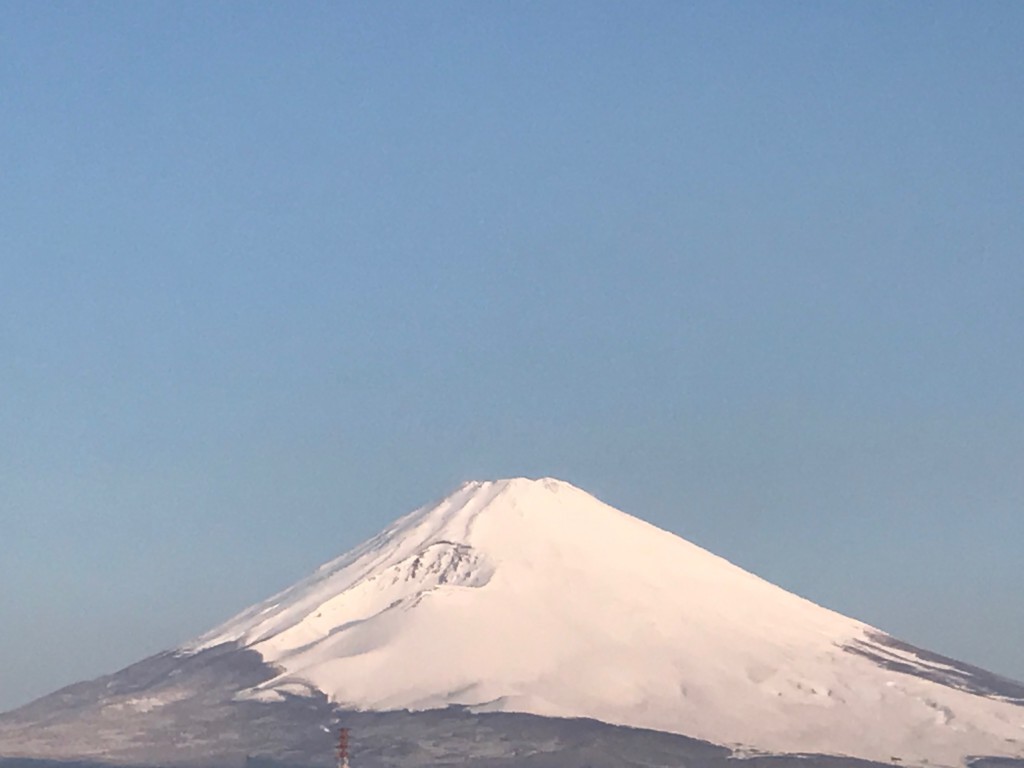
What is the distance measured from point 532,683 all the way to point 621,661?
9.55 metres

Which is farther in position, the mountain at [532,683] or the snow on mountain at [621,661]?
the snow on mountain at [621,661]

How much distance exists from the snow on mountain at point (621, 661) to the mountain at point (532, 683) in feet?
0.76

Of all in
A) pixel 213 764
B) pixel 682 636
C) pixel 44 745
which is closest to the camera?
pixel 213 764

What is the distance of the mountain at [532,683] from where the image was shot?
16512 centimetres

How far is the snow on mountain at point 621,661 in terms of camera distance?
168625 mm

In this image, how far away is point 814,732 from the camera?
16700 centimetres

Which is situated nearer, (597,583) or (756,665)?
(756,665)

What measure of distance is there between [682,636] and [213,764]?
4785cm

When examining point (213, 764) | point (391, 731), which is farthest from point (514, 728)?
point (213, 764)

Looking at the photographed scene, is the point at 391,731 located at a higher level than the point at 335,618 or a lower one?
lower

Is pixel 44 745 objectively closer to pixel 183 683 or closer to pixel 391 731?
pixel 183 683

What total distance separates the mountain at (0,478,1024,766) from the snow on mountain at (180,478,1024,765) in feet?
0.76

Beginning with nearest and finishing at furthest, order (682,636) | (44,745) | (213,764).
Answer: (213,764) → (44,745) → (682,636)

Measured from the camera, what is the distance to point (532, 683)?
579 feet
